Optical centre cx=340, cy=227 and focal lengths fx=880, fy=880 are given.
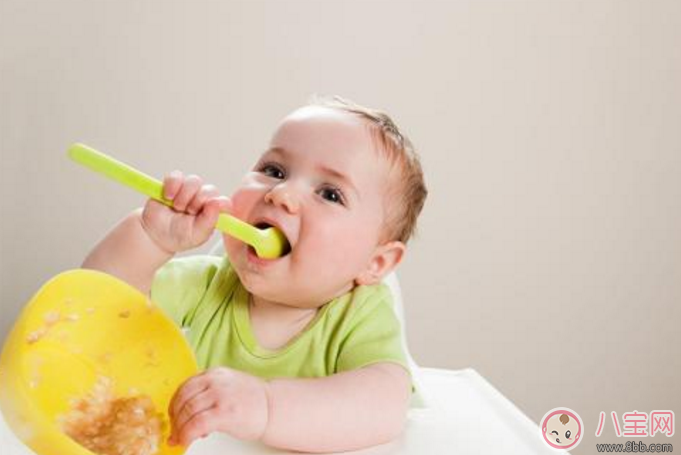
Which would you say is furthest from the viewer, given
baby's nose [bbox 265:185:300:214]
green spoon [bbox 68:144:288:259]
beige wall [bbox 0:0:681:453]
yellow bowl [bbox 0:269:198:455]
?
beige wall [bbox 0:0:681:453]

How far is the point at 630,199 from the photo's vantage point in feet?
5.48

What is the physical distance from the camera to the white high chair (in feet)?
2.32

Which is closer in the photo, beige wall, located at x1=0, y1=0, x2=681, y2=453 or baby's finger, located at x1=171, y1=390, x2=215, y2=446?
baby's finger, located at x1=171, y1=390, x2=215, y2=446

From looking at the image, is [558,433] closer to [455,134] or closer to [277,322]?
[277,322]

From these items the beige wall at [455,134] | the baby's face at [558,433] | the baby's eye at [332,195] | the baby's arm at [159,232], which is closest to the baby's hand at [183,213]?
the baby's arm at [159,232]

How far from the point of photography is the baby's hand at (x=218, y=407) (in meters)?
0.60

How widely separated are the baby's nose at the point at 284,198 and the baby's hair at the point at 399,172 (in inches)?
4.6

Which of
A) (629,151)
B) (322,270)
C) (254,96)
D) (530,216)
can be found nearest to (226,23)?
(254,96)

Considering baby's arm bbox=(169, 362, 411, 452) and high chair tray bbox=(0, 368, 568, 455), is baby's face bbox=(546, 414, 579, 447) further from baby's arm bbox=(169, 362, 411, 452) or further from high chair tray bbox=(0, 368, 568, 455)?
baby's arm bbox=(169, 362, 411, 452)

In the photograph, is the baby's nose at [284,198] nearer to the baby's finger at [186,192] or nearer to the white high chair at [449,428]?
the baby's finger at [186,192]

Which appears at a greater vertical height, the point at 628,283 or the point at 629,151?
the point at 629,151

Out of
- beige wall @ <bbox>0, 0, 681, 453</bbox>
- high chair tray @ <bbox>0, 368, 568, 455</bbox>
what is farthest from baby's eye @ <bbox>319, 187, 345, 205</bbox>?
A: beige wall @ <bbox>0, 0, 681, 453</bbox>

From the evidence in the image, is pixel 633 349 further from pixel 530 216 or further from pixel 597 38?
pixel 597 38

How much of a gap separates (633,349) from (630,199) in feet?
0.98
